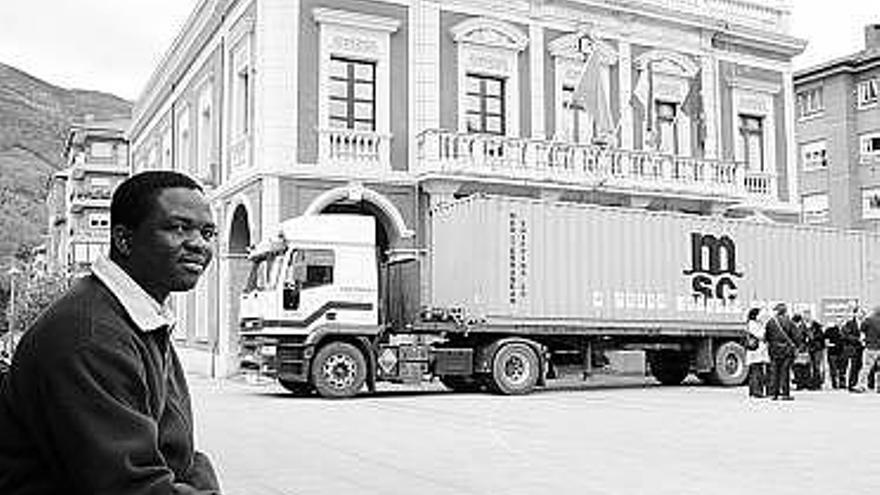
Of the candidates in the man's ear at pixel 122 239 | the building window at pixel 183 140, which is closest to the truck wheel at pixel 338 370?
the man's ear at pixel 122 239

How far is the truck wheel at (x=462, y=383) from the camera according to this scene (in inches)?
878

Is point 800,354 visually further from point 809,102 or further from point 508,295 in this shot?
point 809,102

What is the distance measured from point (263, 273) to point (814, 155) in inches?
1499

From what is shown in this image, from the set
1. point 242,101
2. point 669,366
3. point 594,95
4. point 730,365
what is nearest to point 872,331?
point 730,365

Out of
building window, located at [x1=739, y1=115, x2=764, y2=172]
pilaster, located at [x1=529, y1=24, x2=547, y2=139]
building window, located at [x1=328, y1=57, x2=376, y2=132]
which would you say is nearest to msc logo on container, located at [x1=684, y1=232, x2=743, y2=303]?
pilaster, located at [x1=529, y1=24, x2=547, y2=139]

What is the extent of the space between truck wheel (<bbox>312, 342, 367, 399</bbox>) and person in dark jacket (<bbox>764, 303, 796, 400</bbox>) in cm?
761

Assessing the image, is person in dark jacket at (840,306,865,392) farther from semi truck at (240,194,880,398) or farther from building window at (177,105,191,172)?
building window at (177,105,191,172)

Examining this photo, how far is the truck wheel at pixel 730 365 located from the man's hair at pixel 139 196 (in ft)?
74.0

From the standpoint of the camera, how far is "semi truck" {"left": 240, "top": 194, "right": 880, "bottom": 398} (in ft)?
66.5

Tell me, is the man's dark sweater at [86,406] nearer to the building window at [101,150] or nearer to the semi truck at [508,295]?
the semi truck at [508,295]

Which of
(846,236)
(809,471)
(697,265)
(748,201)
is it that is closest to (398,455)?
(809,471)

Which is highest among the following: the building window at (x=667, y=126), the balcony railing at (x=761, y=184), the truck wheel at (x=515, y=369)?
the building window at (x=667, y=126)

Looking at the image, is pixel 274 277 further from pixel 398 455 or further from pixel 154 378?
pixel 154 378

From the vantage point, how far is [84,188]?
95.2 metres
